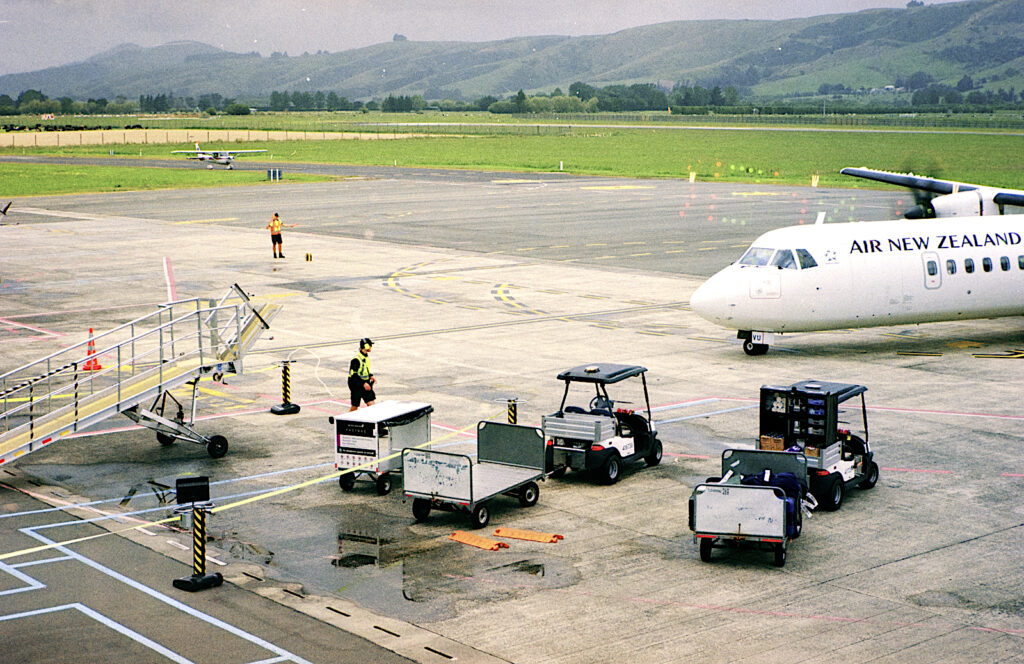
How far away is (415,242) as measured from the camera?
208 ft

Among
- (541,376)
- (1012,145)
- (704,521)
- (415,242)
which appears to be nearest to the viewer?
(704,521)

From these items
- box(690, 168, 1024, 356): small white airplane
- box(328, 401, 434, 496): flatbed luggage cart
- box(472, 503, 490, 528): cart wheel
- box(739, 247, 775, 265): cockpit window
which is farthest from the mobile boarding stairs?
box(739, 247, 775, 265): cockpit window

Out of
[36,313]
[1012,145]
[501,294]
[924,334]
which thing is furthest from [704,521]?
[1012,145]

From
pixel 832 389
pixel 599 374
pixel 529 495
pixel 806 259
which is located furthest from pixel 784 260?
pixel 529 495

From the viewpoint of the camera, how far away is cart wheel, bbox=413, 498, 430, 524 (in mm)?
20141

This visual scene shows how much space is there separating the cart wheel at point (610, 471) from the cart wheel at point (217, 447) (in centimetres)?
809

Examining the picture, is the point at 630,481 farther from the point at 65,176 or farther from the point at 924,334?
the point at 65,176

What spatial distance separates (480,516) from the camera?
19.9 metres

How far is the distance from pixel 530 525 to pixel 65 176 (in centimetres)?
10656

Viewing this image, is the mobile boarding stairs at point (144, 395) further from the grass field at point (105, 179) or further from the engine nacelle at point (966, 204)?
the grass field at point (105, 179)

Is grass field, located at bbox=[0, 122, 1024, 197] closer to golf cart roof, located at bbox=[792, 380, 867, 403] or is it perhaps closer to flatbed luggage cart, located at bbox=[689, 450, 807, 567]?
golf cart roof, located at bbox=[792, 380, 867, 403]

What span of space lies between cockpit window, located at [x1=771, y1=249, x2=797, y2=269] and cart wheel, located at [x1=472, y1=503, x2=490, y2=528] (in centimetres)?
1653

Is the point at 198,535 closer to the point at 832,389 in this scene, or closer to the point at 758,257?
the point at 832,389

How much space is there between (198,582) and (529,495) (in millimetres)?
6448
